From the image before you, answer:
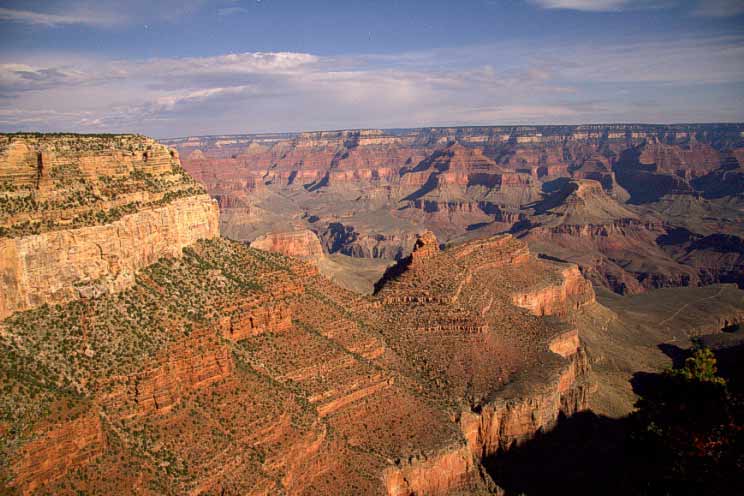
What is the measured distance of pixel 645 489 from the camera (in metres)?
41.5

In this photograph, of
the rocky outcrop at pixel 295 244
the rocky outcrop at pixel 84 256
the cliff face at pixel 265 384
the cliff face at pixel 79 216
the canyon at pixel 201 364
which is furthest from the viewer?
the rocky outcrop at pixel 295 244

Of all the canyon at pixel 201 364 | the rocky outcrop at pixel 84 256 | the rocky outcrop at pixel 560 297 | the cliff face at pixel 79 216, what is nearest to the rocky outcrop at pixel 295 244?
the rocky outcrop at pixel 560 297

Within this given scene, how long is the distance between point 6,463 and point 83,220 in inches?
657

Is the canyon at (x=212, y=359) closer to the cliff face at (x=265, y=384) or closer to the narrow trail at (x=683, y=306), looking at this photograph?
the cliff face at (x=265, y=384)

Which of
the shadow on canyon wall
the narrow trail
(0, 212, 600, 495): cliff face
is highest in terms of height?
(0, 212, 600, 495): cliff face

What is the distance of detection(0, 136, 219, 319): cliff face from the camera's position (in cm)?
3650

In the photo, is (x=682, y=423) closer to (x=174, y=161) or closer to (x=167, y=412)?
(x=167, y=412)

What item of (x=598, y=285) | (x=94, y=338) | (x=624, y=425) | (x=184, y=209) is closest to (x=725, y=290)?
(x=598, y=285)

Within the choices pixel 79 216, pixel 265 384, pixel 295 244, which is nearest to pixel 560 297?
pixel 265 384

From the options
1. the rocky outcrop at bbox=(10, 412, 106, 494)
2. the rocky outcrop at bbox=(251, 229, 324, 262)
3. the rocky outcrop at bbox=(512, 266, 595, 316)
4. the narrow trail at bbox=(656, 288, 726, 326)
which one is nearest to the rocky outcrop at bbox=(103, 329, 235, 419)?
the rocky outcrop at bbox=(10, 412, 106, 494)

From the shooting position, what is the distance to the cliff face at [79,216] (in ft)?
120

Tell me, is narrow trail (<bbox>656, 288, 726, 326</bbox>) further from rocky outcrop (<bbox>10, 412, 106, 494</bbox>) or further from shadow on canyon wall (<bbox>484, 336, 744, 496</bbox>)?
rocky outcrop (<bbox>10, 412, 106, 494</bbox>)

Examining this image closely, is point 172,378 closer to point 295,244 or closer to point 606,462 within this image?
point 606,462

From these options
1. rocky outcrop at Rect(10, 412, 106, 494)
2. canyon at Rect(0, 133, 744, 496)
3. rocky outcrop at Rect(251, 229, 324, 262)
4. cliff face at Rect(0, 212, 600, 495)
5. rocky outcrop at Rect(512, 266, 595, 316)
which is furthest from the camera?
rocky outcrop at Rect(251, 229, 324, 262)
